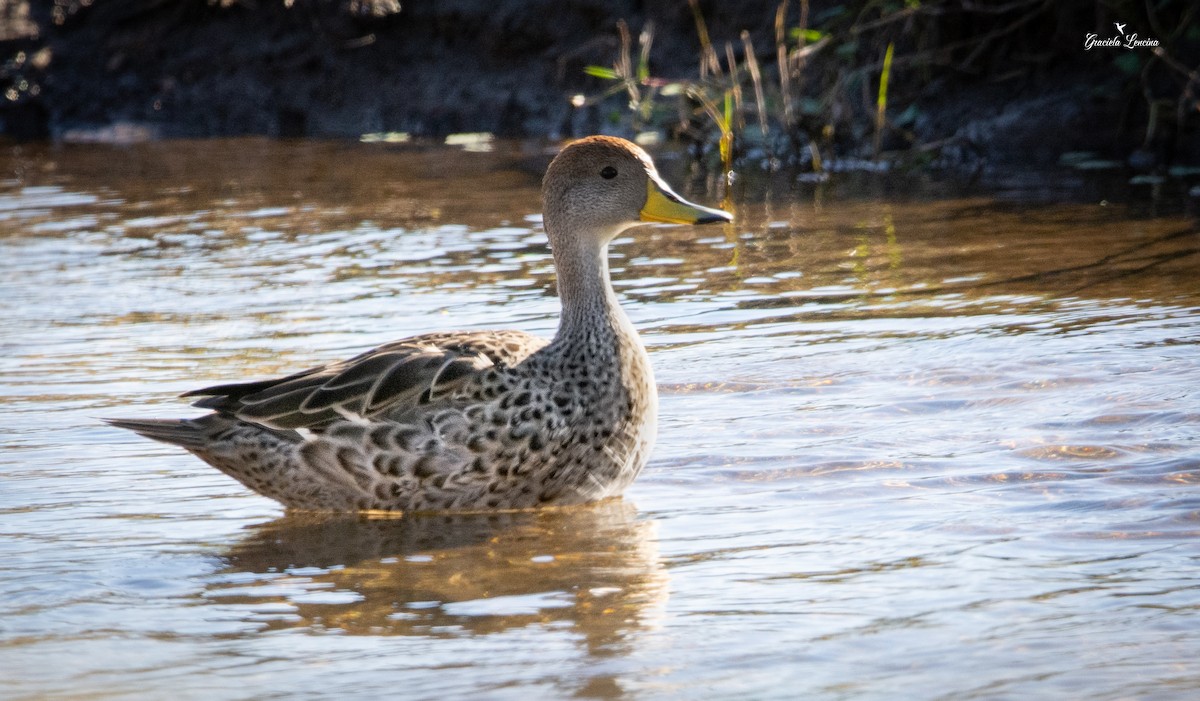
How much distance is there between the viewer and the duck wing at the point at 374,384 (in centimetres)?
545

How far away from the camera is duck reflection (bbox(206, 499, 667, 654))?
→ 4.46m

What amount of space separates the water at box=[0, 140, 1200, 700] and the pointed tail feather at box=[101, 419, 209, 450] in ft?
0.70

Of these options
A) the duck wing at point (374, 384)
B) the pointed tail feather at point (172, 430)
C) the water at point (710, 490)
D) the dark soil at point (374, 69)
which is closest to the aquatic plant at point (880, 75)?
the dark soil at point (374, 69)

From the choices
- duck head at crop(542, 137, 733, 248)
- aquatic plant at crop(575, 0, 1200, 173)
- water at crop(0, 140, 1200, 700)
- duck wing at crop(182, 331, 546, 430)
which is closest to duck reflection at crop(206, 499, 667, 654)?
water at crop(0, 140, 1200, 700)

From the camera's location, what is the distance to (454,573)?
4.91m

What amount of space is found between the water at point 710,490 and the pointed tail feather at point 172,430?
212 mm

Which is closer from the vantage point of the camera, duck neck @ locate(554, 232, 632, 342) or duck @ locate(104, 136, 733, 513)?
duck @ locate(104, 136, 733, 513)

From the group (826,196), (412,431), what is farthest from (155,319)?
(826,196)

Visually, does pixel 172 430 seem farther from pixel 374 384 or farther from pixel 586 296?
pixel 586 296

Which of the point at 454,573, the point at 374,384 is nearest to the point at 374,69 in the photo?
the point at 374,384

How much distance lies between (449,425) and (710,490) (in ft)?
2.96

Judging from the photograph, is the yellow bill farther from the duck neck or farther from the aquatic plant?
the aquatic plant

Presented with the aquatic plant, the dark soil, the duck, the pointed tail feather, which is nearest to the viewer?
the duck

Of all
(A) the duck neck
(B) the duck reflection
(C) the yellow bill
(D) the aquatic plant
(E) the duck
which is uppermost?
(D) the aquatic plant
